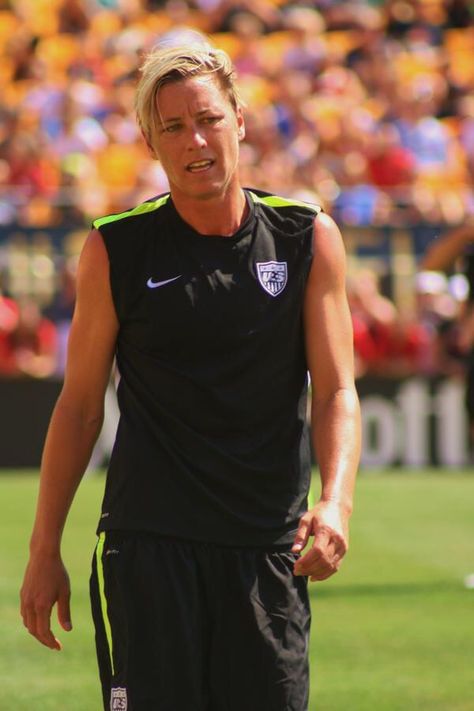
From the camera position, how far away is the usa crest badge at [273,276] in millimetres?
3725

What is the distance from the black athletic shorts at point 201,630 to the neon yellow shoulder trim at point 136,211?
2.50 feet

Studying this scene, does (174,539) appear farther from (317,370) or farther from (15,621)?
(15,621)

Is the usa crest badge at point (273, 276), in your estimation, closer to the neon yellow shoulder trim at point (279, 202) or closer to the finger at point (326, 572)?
the neon yellow shoulder trim at point (279, 202)

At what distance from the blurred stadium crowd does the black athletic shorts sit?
33.1 ft

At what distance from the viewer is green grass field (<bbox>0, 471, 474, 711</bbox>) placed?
22.4 feet

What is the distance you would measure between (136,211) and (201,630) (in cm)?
103

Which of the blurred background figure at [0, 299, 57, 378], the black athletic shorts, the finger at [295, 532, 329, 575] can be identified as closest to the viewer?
the finger at [295, 532, 329, 575]

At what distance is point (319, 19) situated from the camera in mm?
23156

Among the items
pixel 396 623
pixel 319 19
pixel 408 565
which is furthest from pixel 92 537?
pixel 319 19

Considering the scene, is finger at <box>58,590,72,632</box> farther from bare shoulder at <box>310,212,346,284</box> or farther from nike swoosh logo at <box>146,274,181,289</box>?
bare shoulder at <box>310,212,346,284</box>

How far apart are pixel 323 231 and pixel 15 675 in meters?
4.07

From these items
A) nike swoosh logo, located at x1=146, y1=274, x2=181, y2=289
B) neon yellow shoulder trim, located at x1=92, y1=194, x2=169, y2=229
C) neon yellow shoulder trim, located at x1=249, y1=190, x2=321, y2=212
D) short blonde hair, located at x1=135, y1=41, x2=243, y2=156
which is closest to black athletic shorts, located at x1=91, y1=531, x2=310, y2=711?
nike swoosh logo, located at x1=146, y1=274, x2=181, y2=289

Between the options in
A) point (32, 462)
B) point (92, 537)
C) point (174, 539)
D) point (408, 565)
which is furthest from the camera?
point (32, 462)

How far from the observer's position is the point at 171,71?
3641mm
